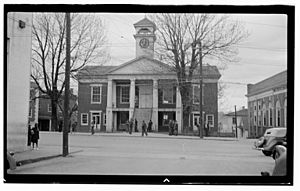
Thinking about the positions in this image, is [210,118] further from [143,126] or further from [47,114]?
[47,114]

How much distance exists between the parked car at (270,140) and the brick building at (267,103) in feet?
0.15

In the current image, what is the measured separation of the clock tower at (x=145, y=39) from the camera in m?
4.04

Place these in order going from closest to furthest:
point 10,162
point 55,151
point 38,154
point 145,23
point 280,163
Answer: point 280,163, point 10,162, point 145,23, point 55,151, point 38,154

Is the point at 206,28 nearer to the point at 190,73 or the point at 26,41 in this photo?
the point at 190,73

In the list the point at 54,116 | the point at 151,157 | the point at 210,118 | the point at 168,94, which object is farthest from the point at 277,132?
the point at 54,116

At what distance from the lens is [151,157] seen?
13.2ft

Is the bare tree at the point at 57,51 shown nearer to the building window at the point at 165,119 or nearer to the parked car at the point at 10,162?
the parked car at the point at 10,162

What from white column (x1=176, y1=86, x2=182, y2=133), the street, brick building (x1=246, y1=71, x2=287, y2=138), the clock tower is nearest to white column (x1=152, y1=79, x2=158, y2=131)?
the street

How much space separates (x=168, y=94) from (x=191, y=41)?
→ 57 centimetres

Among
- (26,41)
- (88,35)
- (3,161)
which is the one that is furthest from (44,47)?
(3,161)

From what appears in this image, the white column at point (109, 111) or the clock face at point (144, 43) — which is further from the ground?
the clock face at point (144, 43)

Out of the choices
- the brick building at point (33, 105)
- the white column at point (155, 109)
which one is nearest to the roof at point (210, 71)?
the white column at point (155, 109)

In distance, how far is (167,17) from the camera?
156 inches

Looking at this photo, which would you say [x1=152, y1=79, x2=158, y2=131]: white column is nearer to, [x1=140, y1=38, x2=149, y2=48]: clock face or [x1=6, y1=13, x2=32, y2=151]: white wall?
[x1=140, y1=38, x2=149, y2=48]: clock face
